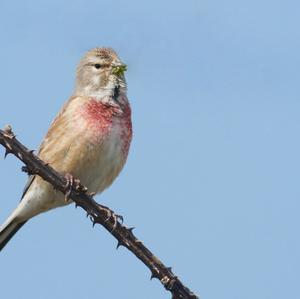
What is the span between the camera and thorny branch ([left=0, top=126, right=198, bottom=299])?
3.44 metres

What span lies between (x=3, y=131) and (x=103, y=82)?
11.1ft

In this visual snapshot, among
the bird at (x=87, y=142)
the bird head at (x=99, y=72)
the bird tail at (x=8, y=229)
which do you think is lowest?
the bird tail at (x=8, y=229)

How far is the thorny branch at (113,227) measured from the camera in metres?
3.44

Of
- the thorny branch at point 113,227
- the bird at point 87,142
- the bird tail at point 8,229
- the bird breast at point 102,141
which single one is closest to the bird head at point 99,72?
the bird at point 87,142

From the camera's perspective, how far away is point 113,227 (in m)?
3.81

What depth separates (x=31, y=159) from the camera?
3727 millimetres

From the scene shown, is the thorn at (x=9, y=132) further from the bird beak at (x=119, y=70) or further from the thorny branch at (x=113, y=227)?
the bird beak at (x=119, y=70)

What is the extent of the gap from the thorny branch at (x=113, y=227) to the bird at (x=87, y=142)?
235cm

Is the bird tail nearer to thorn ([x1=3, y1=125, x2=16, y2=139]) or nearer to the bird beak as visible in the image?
the bird beak

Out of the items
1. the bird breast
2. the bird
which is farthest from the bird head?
the bird breast

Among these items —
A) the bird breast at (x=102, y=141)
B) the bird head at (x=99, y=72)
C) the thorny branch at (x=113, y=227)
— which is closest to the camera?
the thorny branch at (x=113, y=227)

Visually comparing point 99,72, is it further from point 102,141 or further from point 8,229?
point 8,229

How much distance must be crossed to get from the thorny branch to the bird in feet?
7.70

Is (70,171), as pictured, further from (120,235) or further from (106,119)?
(120,235)
